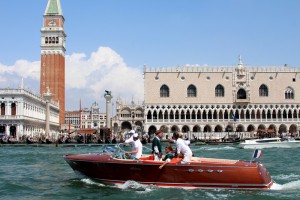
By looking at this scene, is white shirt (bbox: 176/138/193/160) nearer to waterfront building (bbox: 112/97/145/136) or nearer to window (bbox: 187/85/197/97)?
window (bbox: 187/85/197/97)

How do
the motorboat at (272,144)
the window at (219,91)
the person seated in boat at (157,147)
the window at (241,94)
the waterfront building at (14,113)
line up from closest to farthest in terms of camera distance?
1. the person seated in boat at (157,147)
2. the motorboat at (272,144)
3. the waterfront building at (14,113)
4. the window at (219,91)
5. the window at (241,94)

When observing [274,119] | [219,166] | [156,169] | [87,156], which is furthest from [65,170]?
[274,119]

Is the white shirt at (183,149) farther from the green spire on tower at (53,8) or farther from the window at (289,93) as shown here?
the green spire on tower at (53,8)

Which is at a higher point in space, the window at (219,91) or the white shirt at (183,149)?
the window at (219,91)

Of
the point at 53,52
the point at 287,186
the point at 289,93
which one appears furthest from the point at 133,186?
the point at 53,52

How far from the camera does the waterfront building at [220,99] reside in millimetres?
69188

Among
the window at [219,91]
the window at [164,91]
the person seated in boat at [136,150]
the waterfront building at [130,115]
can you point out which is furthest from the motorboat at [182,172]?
the waterfront building at [130,115]

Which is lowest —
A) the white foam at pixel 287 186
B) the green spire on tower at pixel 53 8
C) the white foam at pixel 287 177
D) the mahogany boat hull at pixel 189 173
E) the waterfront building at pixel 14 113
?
the white foam at pixel 287 186

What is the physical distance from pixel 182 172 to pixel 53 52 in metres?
81.3

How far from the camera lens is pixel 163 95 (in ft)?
228

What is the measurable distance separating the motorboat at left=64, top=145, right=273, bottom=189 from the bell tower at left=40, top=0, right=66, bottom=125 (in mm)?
78349

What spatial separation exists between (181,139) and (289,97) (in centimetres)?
5926

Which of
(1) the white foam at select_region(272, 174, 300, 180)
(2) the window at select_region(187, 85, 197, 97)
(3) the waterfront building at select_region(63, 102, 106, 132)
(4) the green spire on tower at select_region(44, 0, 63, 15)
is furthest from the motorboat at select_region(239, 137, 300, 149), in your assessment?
(3) the waterfront building at select_region(63, 102, 106, 132)

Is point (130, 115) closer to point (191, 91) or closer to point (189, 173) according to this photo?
point (191, 91)
